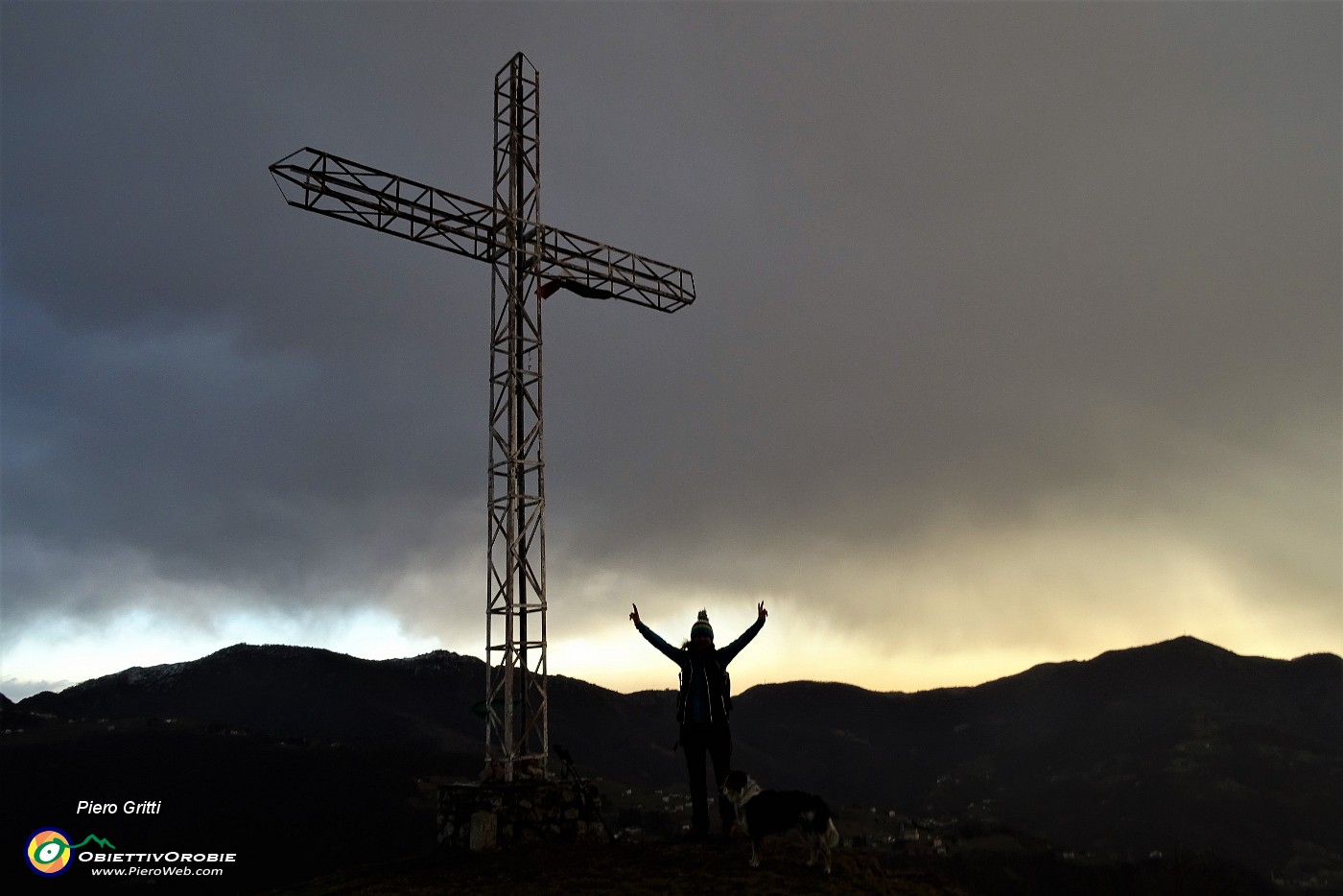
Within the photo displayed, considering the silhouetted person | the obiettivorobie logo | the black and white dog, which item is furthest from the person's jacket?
the obiettivorobie logo

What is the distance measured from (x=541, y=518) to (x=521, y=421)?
6.70ft

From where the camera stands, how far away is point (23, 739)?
67.9m

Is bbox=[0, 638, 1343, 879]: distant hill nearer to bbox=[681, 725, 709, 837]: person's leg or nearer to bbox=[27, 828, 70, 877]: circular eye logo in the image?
bbox=[27, 828, 70, 877]: circular eye logo

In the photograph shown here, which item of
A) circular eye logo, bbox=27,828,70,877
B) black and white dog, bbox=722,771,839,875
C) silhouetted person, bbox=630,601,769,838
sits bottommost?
circular eye logo, bbox=27,828,70,877

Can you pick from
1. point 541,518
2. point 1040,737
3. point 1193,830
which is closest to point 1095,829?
point 1193,830

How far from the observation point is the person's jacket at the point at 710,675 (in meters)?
13.1

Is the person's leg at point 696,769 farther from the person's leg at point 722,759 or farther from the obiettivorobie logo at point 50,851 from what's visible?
the obiettivorobie logo at point 50,851

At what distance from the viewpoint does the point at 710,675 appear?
43.1 feet

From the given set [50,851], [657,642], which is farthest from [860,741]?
[657,642]

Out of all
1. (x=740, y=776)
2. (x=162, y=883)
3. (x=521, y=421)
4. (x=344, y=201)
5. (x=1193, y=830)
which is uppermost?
(x=344, y=201)

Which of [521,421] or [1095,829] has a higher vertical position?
[521,421]

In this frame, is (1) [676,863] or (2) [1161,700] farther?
(2) [1161,700]

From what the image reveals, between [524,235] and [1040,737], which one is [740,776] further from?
[1040,737]

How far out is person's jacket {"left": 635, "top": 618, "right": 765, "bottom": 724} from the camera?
1305cm
